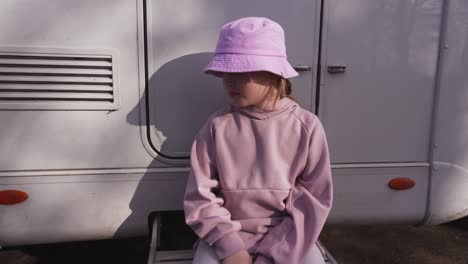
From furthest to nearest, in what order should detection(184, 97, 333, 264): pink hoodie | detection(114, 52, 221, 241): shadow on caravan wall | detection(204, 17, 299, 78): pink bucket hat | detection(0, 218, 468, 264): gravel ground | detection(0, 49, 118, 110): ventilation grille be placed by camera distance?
detection(0, 218, 468, 264): gravel ground
detection(114, 52, 221, 241): shadow on caravan wall
detection(0, 49, 118, 110): ventilation grille
detection(184, 97, 333, 264): pink hoodie
detection(204, 17, 299, 78): pink bucket hat

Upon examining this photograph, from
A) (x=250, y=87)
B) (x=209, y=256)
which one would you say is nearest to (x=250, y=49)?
(x=250, y=87)

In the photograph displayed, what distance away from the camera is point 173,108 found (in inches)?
70.8

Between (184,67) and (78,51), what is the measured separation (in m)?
0.46

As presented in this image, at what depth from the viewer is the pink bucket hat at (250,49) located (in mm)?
1394

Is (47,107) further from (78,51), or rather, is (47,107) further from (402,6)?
(402,6)

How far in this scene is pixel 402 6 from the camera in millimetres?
1857

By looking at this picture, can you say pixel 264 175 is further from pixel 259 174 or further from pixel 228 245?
pixel 228 245

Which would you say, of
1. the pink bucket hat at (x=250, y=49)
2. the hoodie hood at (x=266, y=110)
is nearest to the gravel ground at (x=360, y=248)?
the hoodie hood at (x=266, y=110)

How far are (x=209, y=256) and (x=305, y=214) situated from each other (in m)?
0.40

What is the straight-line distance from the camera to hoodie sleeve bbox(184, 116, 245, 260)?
1.46 m

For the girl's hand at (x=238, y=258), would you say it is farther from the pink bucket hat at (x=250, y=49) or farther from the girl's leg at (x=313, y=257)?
the pink bucket hat at (x=250, y=49)

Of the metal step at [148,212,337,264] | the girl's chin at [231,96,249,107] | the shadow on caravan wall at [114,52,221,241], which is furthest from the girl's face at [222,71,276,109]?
the metal step at [148,212,337,264]

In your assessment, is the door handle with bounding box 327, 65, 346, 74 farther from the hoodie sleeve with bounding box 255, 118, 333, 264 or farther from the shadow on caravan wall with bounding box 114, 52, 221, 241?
the shadow on caravan wall with bounding box 114, 52, 221, 241

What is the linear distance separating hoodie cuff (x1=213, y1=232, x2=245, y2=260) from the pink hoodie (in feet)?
0.14
